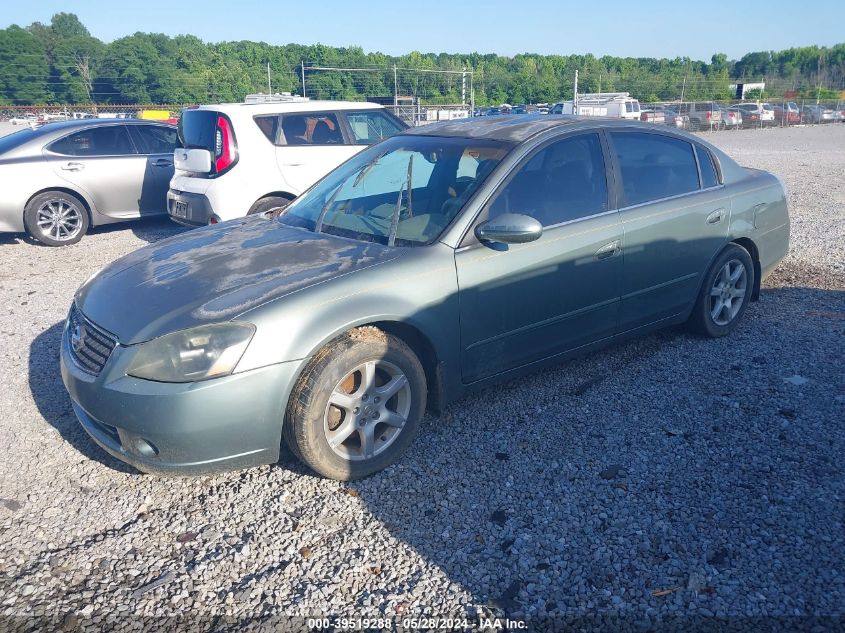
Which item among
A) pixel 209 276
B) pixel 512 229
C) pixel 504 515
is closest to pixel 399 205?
pixel 512 229

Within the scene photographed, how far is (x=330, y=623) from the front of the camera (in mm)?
2518

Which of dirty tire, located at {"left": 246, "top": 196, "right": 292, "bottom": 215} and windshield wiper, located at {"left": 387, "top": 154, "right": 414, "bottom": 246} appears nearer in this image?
windshield wiper, located at {"left": 387, "top": 154, "right": 414, "bottom": 246}

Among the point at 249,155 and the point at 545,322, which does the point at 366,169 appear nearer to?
the point at 545,322

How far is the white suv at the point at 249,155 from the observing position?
7.56m

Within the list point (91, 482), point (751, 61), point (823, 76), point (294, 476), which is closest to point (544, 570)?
point (294, 476)

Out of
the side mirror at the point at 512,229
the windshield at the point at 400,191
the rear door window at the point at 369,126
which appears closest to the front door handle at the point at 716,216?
the windshield at the point at 400,191

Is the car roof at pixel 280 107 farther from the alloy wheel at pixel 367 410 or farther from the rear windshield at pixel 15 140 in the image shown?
the alloy wheel at pixel 367 410

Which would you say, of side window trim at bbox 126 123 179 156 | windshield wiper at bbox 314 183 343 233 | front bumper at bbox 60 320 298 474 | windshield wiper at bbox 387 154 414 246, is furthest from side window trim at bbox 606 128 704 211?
side window trim at bbox 126 123 179 156

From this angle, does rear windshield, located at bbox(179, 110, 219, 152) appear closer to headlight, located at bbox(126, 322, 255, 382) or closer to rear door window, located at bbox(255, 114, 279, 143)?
rear door window, located at bbox(255, 114, 279, 143)

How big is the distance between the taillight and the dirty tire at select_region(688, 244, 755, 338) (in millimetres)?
5148

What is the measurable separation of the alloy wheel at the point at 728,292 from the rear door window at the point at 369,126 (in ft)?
16.1

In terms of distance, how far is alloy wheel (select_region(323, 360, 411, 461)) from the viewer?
3.32m

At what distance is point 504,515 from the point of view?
3096 mm

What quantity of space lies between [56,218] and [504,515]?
8.01 m
